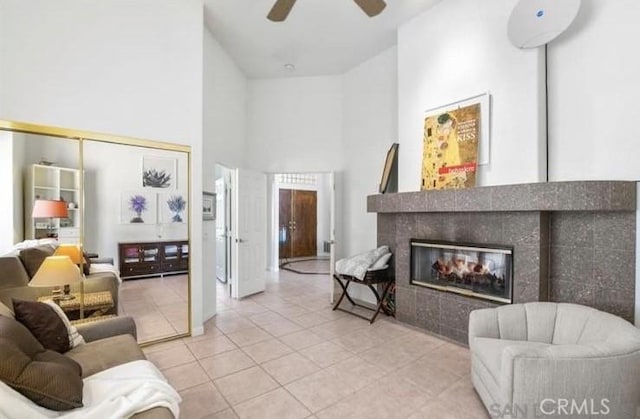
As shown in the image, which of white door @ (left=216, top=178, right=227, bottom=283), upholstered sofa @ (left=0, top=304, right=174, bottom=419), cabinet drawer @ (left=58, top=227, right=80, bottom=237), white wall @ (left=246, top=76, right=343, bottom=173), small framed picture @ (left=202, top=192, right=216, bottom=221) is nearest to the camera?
upholstered sofa @ (left=0, top=304, right=174, bottom=419)

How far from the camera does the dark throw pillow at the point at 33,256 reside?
8.55ft

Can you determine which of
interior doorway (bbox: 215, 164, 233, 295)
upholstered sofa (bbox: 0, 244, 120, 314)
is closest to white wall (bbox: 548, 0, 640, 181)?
interior doorway (bbox: 215, 164, 233, 295)

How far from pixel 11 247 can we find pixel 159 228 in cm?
116

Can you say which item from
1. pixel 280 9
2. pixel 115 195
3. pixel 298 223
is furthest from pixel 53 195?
pixel 298 223

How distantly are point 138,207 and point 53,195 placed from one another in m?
0.69

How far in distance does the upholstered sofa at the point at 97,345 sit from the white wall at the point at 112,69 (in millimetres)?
1099

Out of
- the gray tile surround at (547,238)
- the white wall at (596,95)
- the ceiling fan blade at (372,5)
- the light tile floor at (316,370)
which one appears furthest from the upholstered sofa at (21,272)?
the white wall at (596,95)

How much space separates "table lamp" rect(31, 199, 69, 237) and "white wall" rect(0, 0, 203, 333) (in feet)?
2.37

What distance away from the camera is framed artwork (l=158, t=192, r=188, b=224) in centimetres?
330

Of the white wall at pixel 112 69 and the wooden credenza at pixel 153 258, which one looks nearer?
the white wall at pixel 112 69

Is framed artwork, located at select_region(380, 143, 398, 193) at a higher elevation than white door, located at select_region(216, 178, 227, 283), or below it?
higher

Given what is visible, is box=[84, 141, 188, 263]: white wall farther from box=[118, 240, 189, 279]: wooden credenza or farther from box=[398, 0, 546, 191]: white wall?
box=[398, 0, 546, 191]: white wall

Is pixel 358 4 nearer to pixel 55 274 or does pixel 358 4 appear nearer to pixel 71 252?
pixel 55 274

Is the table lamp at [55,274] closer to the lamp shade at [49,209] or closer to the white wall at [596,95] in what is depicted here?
the lamp shade at [49,209]
